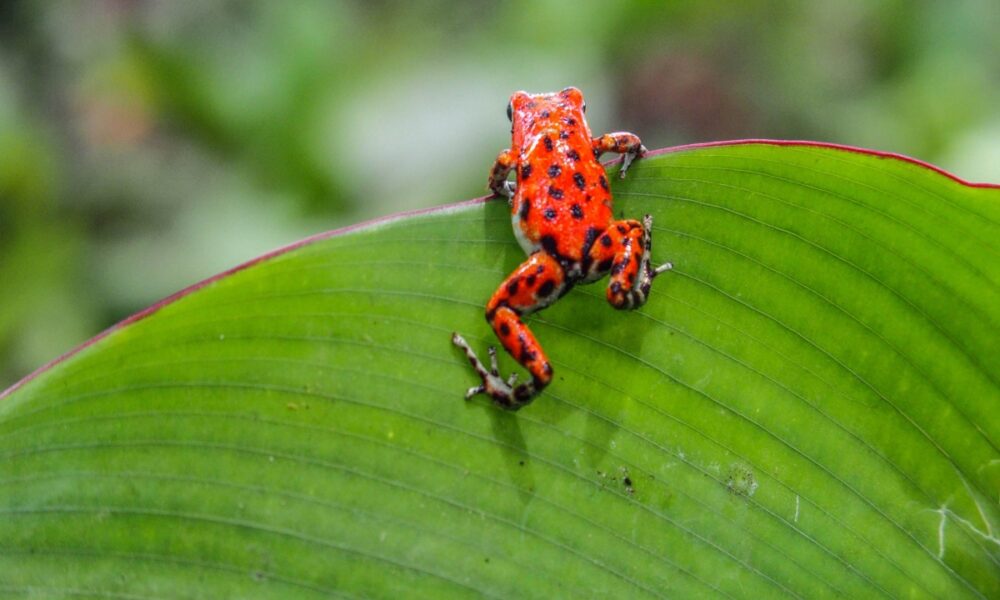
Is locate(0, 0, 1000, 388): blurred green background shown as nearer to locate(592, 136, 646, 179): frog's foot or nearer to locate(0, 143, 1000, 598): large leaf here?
locate(592, 136, 646, 179): frog's foot

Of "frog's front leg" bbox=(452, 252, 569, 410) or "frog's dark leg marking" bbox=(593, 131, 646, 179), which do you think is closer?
"frog's front leg" bbox=(452, 252, 569, 410)

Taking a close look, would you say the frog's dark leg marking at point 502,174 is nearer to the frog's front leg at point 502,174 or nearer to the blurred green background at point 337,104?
the frog's front leg at point 502,174

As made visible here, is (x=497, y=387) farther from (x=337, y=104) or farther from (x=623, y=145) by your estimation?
(x=337, y=104)

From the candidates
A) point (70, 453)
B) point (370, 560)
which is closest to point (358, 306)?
point (370, 560)

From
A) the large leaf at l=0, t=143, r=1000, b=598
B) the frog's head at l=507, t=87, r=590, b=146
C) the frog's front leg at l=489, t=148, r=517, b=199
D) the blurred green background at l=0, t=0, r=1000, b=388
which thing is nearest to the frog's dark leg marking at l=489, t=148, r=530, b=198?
the frog's front leg at l=489, t=148, r=517, b=199

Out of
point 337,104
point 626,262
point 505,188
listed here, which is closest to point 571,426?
point 626,262
